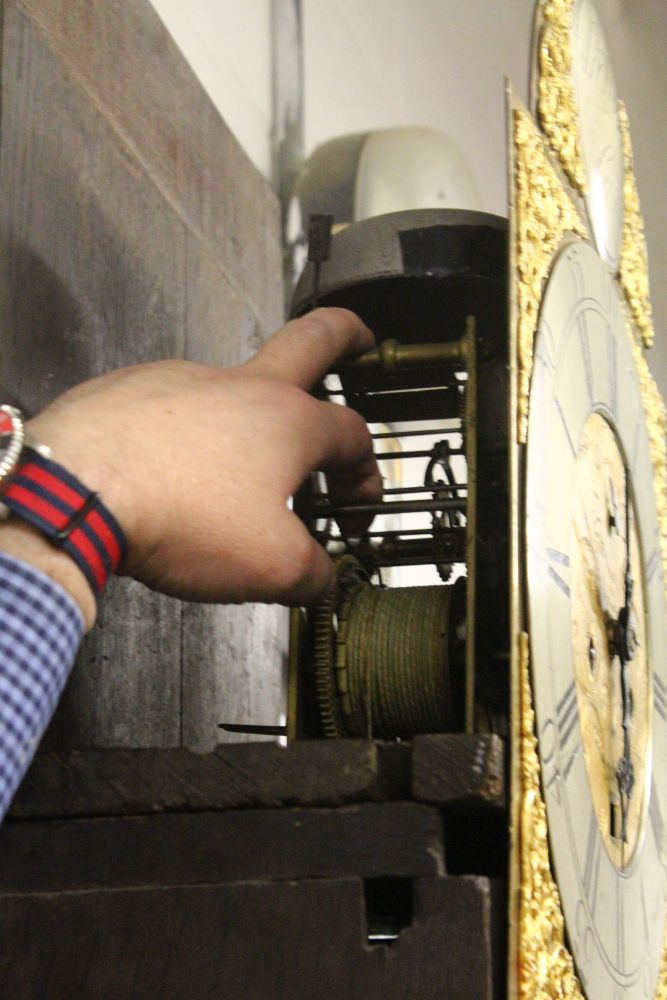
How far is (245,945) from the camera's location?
Result: 2.15ft

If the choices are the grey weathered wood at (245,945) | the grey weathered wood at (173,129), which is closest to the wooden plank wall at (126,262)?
the grey weathered wood at (173,129)

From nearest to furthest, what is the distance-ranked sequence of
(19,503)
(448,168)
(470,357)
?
1. (19,503)
2. (470,357)
3. (448,168)

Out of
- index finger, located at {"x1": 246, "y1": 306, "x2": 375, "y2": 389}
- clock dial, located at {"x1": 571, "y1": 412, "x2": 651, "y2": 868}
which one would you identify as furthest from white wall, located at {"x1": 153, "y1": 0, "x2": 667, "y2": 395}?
clock dial, located at {"x1": 571, "y1": 412, "x2": 651, "y2": 868}

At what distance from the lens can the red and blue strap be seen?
64cm

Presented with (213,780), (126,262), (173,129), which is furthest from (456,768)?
(173,129)

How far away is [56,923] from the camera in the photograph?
67 centimetres

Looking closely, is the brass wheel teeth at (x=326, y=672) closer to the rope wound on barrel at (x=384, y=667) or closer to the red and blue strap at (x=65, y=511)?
the rope wound on barrel at (x=384, y=667)

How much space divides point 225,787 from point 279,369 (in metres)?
0.28

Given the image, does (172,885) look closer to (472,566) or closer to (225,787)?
(225,787)

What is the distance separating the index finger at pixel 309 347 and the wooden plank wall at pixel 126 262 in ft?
0.48

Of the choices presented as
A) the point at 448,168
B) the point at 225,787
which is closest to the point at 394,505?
the point at 225,787

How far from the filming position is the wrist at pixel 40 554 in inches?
25.0

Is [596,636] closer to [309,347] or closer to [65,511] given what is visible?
[309,347]

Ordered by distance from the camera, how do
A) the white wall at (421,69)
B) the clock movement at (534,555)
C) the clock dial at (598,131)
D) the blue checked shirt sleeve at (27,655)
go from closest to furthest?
the blue checked shirt sleeve at (27,655), the clock movement at (534,555), the clock dial at (598,131), the white wall at (421,69)
